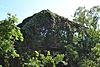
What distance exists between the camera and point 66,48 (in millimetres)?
25688

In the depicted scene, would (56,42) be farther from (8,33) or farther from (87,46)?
(8,33)

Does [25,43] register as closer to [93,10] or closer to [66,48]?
[66,48]

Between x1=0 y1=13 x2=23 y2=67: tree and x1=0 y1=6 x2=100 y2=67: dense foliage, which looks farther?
x1=0 y1=6 x2=100 y2=67: dense foliage

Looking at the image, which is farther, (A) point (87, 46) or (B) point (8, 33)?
(A) point (87, 46)

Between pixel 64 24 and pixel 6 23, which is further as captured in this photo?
pixel 64 24

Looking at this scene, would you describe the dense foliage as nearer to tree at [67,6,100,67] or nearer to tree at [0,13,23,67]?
tree at [67,6,100,67]

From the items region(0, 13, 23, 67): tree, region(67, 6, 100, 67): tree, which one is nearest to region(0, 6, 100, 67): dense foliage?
region(67, 6, 100, 67): tree

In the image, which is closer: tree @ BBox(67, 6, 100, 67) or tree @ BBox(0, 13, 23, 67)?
tree @ BBox(0, 13, 23, 67)

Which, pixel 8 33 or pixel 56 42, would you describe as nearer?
pixel 8 33

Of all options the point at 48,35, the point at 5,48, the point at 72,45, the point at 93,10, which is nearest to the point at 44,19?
the point at 48,35

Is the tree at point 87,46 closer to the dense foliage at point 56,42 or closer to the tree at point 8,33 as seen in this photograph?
the dense foliage at point 56,42

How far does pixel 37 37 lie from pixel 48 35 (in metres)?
1.06

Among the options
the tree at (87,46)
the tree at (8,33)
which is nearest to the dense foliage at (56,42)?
the tree at (87,46)

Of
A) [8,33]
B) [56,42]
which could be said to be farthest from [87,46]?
[8,33]
